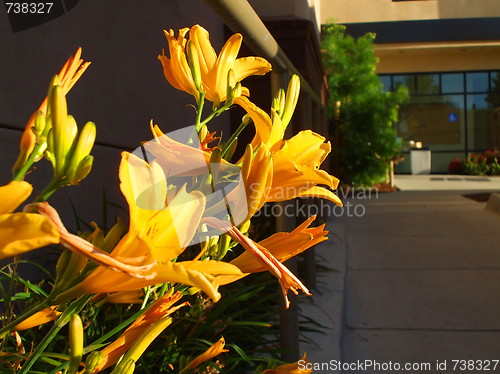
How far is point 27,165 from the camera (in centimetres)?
33

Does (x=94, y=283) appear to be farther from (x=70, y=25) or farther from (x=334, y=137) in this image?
(x=334, y=137)

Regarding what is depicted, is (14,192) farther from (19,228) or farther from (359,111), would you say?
(359,111)

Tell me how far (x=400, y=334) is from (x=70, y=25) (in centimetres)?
196

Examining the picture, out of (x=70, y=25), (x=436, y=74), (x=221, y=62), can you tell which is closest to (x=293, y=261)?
(x=70, y=25)

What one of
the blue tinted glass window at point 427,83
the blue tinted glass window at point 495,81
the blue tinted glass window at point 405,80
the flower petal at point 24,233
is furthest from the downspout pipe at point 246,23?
the blue tinted glass window at point 495,81

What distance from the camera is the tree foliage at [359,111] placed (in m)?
10.1

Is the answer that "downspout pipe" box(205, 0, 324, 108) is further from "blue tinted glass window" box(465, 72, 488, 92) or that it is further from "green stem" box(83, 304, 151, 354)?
"blue tinted glass window" box(465, 72, 488, 92)

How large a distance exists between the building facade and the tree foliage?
4487 mm

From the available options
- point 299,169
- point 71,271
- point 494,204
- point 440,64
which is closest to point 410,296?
point 299,169

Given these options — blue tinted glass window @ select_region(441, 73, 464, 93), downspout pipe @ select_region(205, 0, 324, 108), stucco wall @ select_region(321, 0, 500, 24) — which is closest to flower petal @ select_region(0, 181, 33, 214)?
downspout pipe @ select_region(205, 0, 324, 108)

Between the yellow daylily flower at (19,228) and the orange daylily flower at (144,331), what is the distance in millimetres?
193

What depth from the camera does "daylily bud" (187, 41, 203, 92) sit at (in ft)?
1.69

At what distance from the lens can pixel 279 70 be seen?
5.21 ft

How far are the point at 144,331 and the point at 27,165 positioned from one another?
A: 0.18 m
